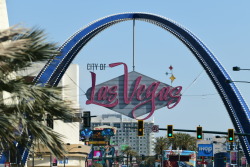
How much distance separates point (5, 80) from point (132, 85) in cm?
8812

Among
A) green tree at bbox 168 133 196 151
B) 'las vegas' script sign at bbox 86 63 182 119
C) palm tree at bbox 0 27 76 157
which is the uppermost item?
'las vegas' script sign at bbox 86 63 182 119

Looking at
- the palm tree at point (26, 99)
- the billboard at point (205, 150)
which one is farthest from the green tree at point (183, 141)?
the palm tree at point (26, 99)

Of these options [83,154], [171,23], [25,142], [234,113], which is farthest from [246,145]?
[25,142]

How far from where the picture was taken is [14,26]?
717 inches

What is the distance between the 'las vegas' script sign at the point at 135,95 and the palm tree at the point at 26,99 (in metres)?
85.8

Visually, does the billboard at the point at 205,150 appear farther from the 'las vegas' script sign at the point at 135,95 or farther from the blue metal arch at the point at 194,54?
the blue metal arch at the point at 194,54

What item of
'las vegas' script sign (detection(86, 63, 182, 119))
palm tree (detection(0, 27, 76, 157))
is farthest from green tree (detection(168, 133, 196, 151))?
palm tree (detection(0, 27, 76, 157))

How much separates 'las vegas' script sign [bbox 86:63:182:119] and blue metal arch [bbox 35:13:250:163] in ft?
26.6

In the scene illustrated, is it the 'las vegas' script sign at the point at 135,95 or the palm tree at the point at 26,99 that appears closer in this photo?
the palm tree at the point at 26,99

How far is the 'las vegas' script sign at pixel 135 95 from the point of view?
346 ft

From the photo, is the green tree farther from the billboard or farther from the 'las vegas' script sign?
the 'las vegas' script sign

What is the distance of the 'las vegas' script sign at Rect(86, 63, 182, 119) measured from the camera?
10544 cm

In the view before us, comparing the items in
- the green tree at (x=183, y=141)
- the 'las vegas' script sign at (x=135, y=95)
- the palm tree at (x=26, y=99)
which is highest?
the 'las vegas' script sign at (x=135, y=95)

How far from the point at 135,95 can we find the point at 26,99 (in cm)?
8816
